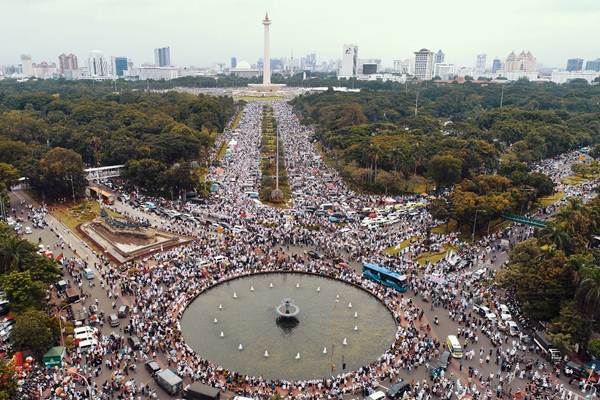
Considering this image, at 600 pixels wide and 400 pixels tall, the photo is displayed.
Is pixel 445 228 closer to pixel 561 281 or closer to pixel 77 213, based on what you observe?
pixel 561 281

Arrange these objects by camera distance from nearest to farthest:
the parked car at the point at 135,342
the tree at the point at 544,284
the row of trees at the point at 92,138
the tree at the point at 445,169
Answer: the parked car at the point at 135,342
the tree at the point at 544,284
the row of trees at the point at 92,138
the tree at the point at 445,169

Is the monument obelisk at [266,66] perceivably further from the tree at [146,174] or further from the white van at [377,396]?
the white van at [377,396]

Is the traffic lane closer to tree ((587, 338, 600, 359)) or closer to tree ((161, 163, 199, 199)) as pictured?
tree ((161, 163, 199, 199))

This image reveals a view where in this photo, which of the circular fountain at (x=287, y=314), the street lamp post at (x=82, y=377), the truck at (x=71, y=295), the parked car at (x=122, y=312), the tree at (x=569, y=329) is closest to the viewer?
the street lamp post at (x=82, y=377)

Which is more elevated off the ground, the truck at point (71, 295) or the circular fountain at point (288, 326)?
the truck at point (71, 295)

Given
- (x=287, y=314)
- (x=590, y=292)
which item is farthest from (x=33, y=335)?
(x=590, y=292)

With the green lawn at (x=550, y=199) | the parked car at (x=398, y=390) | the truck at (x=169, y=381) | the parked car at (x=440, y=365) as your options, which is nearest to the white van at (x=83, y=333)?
the truck at (x=169, y=381)

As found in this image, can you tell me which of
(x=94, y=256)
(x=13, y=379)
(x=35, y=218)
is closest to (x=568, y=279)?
(x=13, y=379)

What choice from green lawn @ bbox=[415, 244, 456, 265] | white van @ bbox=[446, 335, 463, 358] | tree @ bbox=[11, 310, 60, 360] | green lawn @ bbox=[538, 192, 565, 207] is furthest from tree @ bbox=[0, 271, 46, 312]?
green lawn @ bbox=[538, 192, 565, 207]
